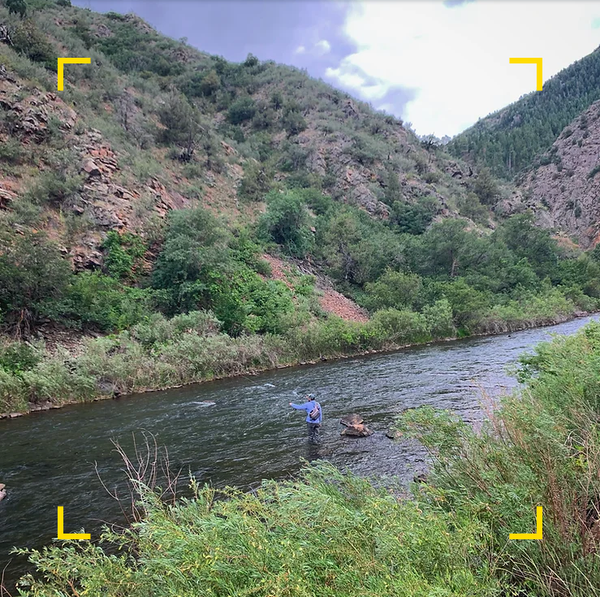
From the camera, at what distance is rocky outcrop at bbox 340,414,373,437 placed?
1237 cm

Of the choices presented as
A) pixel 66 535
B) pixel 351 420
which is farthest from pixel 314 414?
pixel 66 535

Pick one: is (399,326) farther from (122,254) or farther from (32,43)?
(32,43)

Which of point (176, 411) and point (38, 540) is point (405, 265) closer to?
point (176, 411)

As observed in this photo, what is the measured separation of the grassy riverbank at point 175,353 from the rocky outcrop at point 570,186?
5120cm

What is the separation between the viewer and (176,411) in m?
16.1

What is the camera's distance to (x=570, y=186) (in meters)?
80.6

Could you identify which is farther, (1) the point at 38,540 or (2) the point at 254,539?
(1) the point at 38,540

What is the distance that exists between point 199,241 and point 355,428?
21238mm

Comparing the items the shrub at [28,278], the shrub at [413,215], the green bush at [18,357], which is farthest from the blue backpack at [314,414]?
the shrub at [413,215]

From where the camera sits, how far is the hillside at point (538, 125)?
318ft

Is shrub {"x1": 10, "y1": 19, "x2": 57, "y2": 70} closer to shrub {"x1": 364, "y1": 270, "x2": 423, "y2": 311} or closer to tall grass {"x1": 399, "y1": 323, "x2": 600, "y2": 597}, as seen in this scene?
shrub {"x1": 364, "y1": 270, "x2": 423, "y2": 311}

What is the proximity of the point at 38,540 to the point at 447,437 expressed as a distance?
7629mm

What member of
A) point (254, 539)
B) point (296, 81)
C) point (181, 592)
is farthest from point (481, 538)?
point (296, 81)

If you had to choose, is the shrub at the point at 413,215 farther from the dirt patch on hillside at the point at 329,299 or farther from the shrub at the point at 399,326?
the shrub at the point at 399,326
